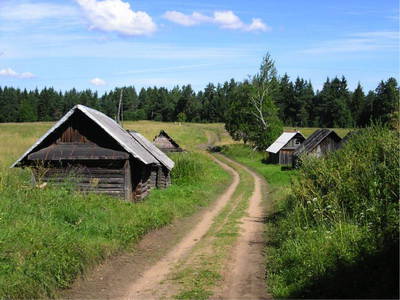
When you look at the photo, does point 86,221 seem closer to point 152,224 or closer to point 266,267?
point 152,224

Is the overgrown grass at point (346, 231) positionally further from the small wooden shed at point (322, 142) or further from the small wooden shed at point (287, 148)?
the small wooden shed at point (287, 148)

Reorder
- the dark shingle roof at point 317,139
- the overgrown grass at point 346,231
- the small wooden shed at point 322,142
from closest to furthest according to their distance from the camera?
the overgrown grass at point 346,231
the dark shingle roof at point 317,139
the small wooden shed at point 322,142

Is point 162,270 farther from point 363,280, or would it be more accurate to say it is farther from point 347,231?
point 363,280

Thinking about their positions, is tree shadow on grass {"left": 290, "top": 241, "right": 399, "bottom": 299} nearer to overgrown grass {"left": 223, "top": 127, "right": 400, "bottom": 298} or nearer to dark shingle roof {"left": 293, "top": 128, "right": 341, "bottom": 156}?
overgrown grass {"left": 223, "top": 127, "right": 400, "bottom": 298}

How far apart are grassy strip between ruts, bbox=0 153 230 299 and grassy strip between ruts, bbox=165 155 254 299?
1.88 meters

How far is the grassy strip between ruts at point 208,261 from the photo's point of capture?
30.2 ft

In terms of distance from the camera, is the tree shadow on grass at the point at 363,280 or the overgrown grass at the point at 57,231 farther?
the overgrown grass at the point at 57,231

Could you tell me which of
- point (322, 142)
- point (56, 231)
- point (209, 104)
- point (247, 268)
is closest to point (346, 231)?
point (247, 268)

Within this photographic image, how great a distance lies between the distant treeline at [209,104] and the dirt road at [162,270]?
76954 millimetres

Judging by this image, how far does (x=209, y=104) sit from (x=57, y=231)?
11742cm

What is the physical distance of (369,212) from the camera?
9.91m

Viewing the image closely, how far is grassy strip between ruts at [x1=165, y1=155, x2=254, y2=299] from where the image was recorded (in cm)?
922

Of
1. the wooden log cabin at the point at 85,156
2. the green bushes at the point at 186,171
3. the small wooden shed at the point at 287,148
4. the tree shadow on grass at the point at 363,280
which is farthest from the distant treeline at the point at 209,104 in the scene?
the tree shadow on grass at the point at 363,280

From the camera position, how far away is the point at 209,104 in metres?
127
